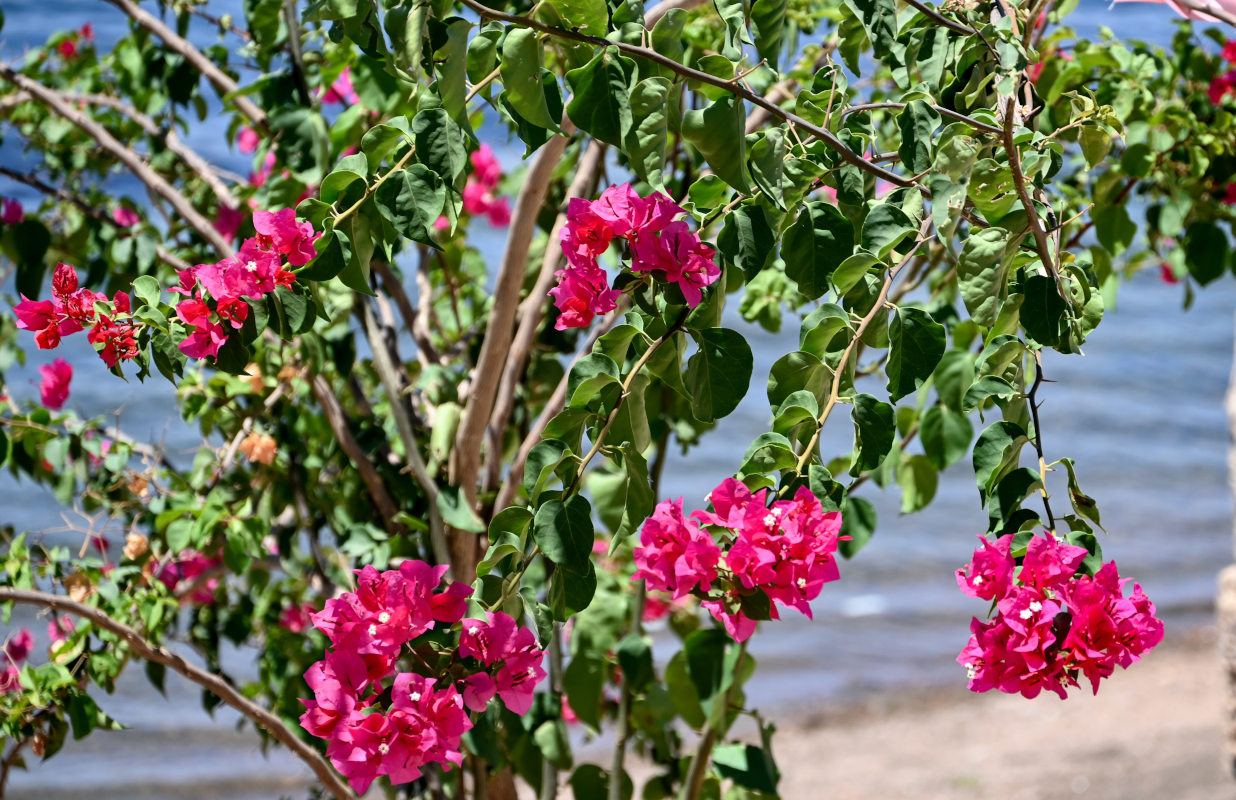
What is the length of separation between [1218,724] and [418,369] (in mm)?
2300

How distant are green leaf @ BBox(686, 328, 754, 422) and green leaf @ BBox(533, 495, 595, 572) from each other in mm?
92

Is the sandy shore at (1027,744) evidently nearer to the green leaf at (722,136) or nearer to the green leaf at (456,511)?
the green leaf at (456,511)

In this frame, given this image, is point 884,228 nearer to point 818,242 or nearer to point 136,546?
point 818,242

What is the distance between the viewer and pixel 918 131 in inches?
24.8

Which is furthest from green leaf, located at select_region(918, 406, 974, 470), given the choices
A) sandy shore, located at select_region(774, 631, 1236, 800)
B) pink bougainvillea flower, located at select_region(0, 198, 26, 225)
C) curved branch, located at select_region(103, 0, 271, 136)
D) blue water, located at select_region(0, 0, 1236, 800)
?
sandy shore, located at select_region(774, 631, 1236, 800)

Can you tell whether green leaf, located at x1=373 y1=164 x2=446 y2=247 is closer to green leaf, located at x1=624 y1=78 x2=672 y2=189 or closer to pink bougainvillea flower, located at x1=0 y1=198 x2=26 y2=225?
green leaf, located at x1=624 y1=78 x2=672 y2=189

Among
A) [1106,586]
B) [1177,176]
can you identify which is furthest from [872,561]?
[1106,586]

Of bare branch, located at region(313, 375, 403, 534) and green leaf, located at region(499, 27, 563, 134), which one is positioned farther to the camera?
bare branch, located at region(313, 375, 403, 534)

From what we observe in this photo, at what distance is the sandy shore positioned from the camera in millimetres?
2545

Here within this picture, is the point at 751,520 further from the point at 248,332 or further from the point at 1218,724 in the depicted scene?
the point at 1218,724

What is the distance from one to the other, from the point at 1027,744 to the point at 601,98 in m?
2.65

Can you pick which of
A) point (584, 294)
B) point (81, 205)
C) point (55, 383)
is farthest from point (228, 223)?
point (584, 294)

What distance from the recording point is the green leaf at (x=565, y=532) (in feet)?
1.89

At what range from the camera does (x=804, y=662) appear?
331 cm
